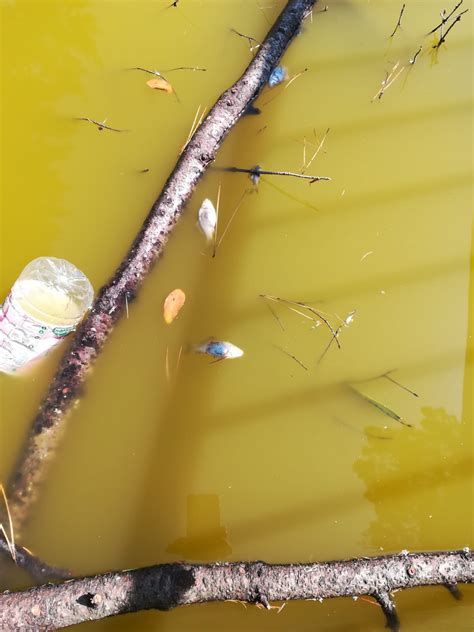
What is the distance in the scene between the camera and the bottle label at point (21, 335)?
74.4 inches

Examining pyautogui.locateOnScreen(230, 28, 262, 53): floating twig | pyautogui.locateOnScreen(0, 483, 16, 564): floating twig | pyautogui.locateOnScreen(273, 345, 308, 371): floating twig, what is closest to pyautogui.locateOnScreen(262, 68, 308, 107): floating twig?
pyautogui.locateOnScreen(230, 28, 262, 53): floating twig

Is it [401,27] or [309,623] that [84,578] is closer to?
[309,623]

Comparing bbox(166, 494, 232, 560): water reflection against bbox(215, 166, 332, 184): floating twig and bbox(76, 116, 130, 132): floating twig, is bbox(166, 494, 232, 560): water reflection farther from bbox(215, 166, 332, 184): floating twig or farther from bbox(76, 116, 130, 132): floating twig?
bbox(76, 116, 130, 132): floating twig

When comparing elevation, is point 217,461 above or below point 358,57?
below

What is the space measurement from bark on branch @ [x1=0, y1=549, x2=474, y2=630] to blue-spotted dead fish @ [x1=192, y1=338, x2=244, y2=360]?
827 millimetres

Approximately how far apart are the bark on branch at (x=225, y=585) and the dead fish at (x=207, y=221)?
4.64ft

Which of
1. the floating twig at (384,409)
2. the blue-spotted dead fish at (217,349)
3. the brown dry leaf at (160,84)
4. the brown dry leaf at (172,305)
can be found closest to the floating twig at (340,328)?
the floating twig at (384,409)

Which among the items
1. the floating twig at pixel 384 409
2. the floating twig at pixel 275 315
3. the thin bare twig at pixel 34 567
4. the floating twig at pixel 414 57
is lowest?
the thin bare twig at pixel 34 567

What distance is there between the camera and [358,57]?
10.1ft

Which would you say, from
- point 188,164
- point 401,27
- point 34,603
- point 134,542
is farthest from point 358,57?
point 34,603

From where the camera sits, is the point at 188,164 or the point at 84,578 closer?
the point at 84,578

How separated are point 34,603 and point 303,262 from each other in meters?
1.76

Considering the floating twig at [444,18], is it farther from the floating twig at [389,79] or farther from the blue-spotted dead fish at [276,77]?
the blue-spotted dead fish at [276,77]

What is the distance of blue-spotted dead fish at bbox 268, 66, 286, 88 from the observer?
2920 millimetres
